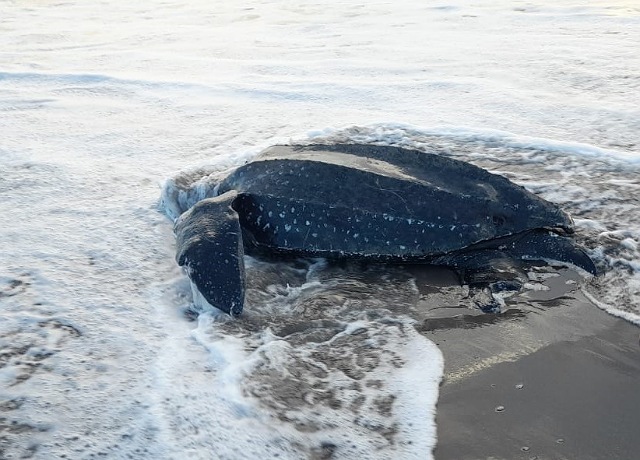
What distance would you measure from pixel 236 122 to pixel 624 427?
3352mm

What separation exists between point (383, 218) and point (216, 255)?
672 millimetres

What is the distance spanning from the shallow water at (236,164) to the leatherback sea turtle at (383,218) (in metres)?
0.12

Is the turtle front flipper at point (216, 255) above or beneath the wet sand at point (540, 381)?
above

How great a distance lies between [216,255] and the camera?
8.32 ft

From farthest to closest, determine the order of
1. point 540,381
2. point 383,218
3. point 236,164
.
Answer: point 236,164
point 383,218
point 540,381

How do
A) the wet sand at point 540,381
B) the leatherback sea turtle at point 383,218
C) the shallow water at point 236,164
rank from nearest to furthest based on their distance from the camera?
the wet sand at point 540,381 < the shallow water at point 236,164 < the leatherback sea turtle at point 383,218

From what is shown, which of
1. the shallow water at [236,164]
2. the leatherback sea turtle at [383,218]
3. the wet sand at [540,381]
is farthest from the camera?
the leatherback sea turtle at [383,218]

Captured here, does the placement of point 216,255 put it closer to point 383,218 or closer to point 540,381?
point 383,218

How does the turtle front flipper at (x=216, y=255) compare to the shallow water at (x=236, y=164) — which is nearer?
the shallow water at (x=236, y=164)

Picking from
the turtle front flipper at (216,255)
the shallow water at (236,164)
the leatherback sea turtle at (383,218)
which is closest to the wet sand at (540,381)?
the shallow water at (236,164)

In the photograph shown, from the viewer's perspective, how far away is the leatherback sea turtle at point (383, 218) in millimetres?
2703

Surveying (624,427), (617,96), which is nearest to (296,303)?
(624,427)

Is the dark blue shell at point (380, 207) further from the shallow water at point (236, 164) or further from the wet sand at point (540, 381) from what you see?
the wet sand at point (540, 381)

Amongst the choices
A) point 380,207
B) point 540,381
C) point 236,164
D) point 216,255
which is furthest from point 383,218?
point 236,164
